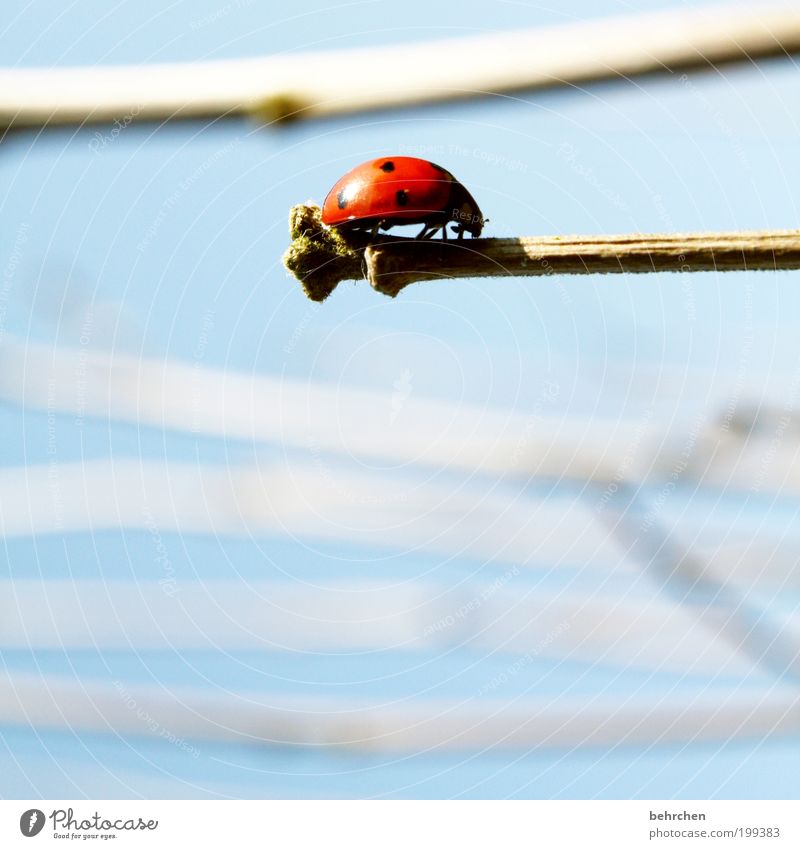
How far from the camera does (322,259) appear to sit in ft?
4.39

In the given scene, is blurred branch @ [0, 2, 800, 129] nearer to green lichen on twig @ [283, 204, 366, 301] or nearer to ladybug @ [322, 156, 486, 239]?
ladybug @ [322, 156, 486, 239]

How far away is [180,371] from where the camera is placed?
2.66 metres

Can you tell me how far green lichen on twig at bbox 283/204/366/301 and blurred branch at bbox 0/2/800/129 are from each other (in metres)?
0.39

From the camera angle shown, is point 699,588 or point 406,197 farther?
point 699,588

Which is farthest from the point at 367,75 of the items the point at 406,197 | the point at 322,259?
the point at 322,259

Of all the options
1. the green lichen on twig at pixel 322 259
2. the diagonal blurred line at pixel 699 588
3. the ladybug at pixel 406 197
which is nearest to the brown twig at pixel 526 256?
the green lichen on twig at pixel 322 259

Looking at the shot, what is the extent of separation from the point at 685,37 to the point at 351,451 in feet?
5.05

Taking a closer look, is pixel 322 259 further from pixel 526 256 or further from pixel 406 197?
pixel 406 197

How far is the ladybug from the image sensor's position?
1679 mm

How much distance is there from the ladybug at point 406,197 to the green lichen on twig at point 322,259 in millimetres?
271

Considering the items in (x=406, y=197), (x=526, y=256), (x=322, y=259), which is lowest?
(x=526, y=256)

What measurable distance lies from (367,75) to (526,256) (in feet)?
2.22

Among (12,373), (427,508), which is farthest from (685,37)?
(12,373)

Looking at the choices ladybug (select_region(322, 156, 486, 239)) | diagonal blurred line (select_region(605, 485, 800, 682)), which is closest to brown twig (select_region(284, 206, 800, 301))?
ladybug (select_region(322, 156, 486, 239))
